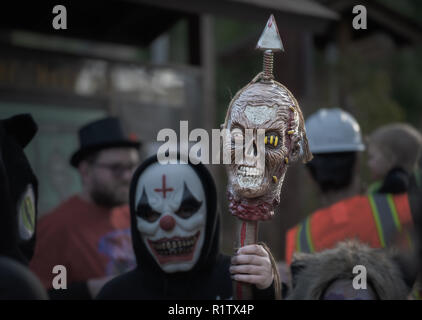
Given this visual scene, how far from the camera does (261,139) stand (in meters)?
1.39

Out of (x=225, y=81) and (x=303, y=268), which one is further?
(x=225, y=81)

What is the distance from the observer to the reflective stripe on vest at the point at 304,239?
2518mm

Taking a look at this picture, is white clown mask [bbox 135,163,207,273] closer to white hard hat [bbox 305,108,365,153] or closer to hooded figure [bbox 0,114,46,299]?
hooded figure [bbox 0,114,46,299]

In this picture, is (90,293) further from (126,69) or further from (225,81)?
(225,81)

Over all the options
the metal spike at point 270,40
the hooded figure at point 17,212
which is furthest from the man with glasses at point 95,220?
the metal spike at point 270,40

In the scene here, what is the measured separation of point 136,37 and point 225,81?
18.4ft

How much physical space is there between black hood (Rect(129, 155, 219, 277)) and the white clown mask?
19 millimetres

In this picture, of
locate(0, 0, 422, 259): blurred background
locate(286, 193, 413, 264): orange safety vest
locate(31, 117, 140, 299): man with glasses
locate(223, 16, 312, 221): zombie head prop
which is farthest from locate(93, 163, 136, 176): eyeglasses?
locate(223, 16, 312, 221): zombie head prop

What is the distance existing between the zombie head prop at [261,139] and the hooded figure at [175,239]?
0.54m

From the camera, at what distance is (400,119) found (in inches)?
197

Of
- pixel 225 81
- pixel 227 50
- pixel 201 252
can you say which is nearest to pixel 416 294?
pixel 201 252

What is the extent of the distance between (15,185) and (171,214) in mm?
718

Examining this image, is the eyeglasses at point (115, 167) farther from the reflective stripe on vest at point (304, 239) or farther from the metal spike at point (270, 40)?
the metal spike at point (270, 40)

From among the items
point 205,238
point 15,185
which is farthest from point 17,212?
point 205,238
